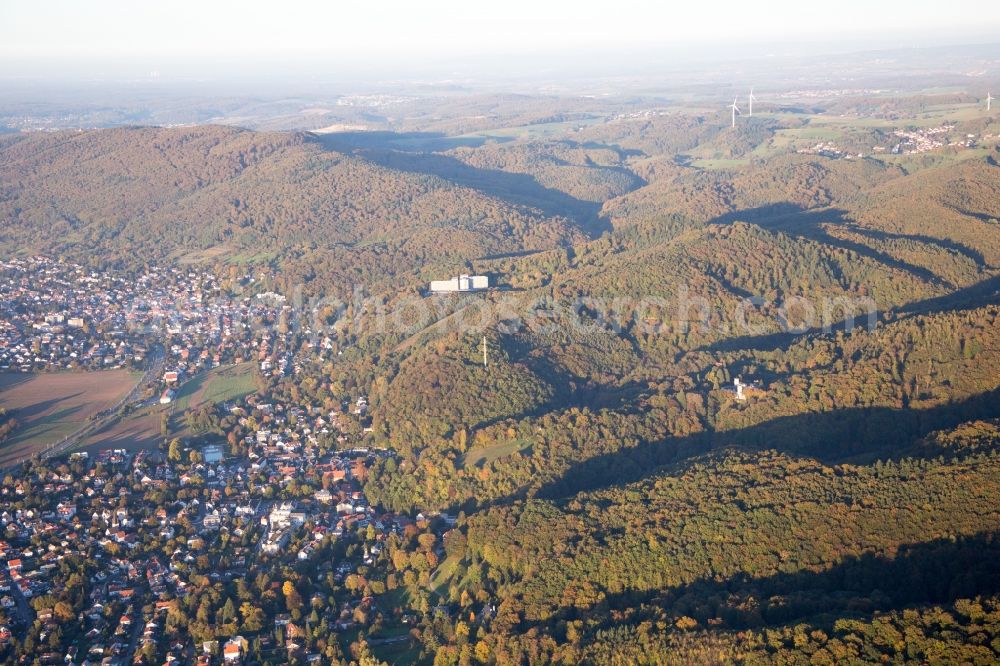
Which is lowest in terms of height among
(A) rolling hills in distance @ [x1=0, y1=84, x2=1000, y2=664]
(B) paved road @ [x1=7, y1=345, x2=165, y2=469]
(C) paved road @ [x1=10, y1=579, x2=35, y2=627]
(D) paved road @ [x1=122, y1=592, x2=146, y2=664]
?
(D) paved road @ [x1=122, y1=592, x2=146, y2=664]

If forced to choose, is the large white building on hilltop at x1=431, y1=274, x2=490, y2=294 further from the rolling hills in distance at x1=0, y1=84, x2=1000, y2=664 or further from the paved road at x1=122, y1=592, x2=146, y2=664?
the paved road at x1=122, y1=592, x2=146, y2=664

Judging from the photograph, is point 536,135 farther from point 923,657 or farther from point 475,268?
point 923,657

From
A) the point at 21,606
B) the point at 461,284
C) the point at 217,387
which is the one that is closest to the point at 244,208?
the point at 461,284

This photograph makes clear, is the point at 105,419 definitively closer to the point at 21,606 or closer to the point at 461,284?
the point at 21,606

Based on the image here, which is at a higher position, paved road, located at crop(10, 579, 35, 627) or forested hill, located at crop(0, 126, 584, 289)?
forested hill, located at crop(0, 126, 584, 289)

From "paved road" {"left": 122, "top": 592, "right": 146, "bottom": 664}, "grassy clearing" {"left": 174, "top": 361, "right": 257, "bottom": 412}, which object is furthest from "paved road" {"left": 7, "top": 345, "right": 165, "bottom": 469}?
"paved road" {"left": 122, "top": 592, "right": 146, "bottom": 664}
